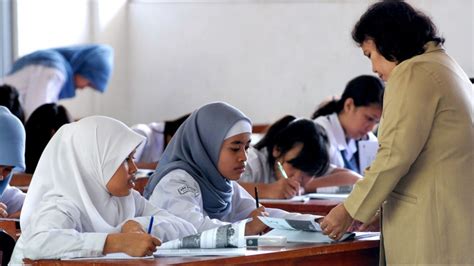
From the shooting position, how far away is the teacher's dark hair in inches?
127

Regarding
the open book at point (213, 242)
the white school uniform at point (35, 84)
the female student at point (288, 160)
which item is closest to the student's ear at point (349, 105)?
the female student at point (288, 160)

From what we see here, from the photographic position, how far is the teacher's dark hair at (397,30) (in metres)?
3.23

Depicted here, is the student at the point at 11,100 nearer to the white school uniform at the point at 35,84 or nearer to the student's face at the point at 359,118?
the white school uniform at the point at 35,84

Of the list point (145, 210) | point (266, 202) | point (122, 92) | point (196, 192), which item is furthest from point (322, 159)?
point (122, 92)

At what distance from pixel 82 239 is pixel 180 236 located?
508 mm

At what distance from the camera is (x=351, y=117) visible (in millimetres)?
5969

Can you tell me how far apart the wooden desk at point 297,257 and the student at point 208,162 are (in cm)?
56

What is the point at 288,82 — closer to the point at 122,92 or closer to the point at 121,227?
the point at 122,92

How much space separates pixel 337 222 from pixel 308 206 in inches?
52.8

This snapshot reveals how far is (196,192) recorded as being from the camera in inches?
153

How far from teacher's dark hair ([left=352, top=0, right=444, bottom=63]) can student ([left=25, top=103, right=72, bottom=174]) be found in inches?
102

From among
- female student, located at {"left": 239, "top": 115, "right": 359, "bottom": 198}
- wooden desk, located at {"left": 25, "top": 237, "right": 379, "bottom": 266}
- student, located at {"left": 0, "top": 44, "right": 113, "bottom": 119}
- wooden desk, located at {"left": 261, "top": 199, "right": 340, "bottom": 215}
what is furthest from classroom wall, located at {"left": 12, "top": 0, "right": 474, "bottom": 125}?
wooden desk, located at {"left": 25, "top": 237, "right": 379, "bottom": 266}

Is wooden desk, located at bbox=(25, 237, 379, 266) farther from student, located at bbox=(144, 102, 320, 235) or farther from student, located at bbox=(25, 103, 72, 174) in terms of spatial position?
student, located at bbox=(25, 103, 72, 174)

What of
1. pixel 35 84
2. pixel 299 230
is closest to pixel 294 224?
pixel 299 230
